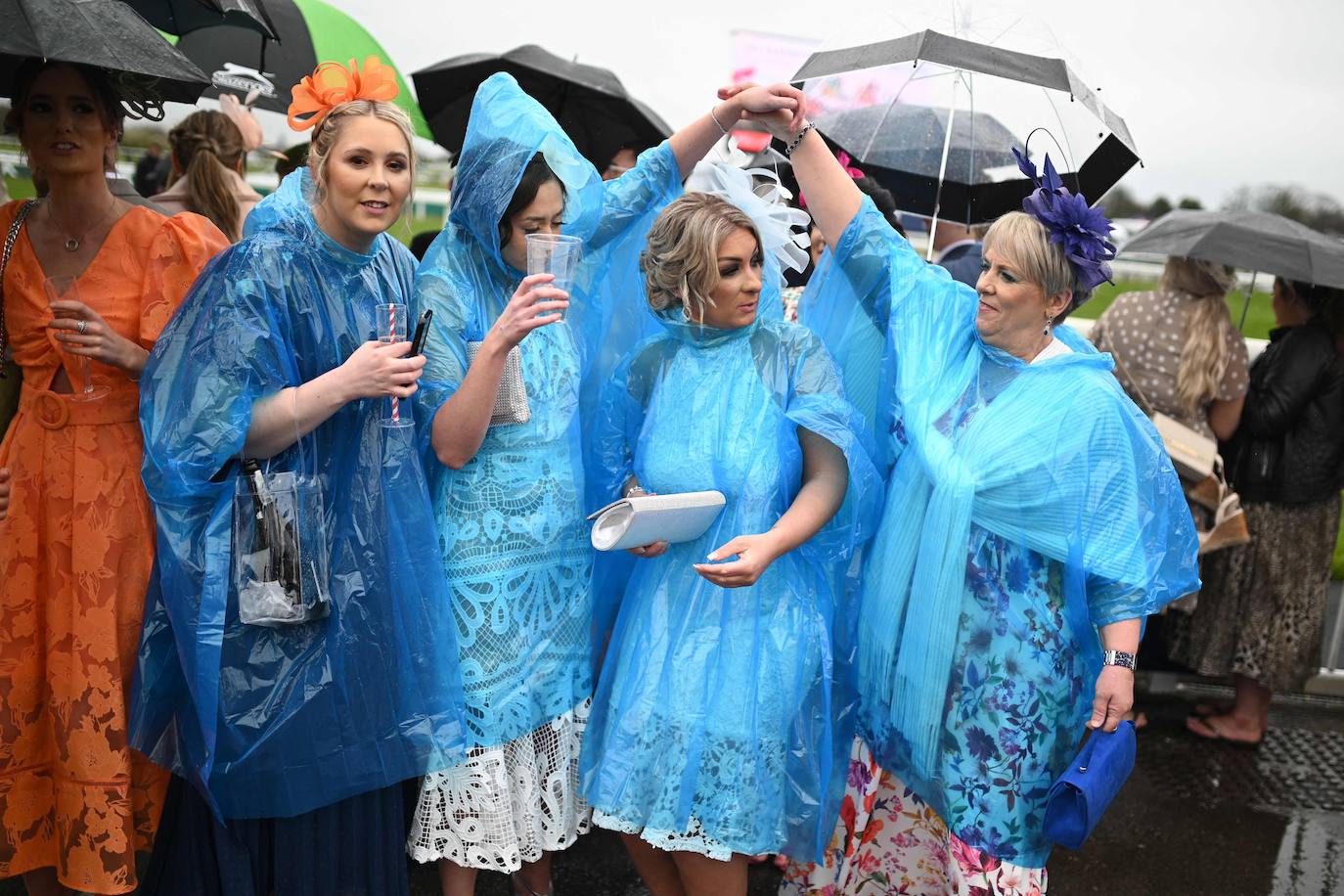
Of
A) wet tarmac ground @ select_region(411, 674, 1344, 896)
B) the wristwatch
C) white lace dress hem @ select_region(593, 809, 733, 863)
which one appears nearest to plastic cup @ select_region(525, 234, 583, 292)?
white lace dress hem @ select_region(593, 809, 733, 863)

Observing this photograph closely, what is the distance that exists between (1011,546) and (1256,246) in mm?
2603

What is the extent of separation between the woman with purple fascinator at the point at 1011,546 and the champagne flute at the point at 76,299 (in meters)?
1.80

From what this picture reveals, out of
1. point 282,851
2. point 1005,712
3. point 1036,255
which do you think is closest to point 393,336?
point 282,851

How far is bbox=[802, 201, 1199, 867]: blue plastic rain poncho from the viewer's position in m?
2.25

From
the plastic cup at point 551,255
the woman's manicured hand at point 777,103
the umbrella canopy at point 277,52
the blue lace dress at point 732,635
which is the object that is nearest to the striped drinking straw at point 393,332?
the plastic cup at point 551,255

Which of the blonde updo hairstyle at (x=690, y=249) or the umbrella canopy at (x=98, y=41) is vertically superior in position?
the umbrella canopy at (x=98, y=41)

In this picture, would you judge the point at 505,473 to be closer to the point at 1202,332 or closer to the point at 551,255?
the point at 551,255

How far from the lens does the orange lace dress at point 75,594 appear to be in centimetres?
238

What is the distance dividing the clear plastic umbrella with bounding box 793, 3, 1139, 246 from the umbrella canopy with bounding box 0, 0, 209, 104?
145 cm

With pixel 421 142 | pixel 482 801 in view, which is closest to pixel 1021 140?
pixel 482 801

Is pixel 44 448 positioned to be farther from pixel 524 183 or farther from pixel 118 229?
pixel 524 183

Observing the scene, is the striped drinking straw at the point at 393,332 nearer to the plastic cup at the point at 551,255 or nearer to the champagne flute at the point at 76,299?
the plastic cup at the point at 551,255

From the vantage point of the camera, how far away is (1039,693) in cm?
231

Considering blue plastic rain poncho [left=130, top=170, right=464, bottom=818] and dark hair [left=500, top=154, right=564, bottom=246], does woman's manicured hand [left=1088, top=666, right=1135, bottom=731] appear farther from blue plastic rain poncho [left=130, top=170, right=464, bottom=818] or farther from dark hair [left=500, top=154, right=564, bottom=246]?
dark hair [left=500, top=154, right=564, bottom=246]
